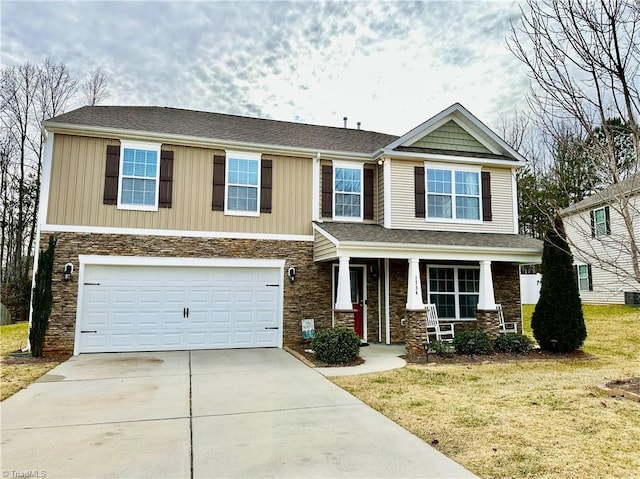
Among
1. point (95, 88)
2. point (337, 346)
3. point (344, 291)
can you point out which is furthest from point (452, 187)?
point (95, 88)

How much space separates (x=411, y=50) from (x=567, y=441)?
33.8 feet

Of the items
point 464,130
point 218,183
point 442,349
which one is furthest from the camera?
point 464,130

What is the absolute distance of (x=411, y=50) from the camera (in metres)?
11.9

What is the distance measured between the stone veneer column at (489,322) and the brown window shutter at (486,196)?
3.08m

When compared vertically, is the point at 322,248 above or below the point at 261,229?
below

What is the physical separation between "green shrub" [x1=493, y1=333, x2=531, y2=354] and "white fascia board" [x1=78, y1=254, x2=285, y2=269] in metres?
5.90

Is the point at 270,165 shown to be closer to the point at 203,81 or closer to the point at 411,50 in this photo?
the point at 411,50

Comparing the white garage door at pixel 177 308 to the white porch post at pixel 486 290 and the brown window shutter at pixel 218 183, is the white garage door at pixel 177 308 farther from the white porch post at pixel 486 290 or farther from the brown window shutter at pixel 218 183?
the white porch post at pixel 486 290

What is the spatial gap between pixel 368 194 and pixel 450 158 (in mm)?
2614

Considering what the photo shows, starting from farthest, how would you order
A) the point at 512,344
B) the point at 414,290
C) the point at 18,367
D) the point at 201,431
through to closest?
the point at 414,290 < the point at 512,344 < the point at 18,367 < the point at 201,431

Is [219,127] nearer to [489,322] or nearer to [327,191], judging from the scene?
[327,191]

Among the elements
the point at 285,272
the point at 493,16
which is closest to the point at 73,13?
A: the point at 285,272

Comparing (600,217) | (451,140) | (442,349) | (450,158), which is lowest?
(442,349)

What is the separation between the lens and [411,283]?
10.9 metres
